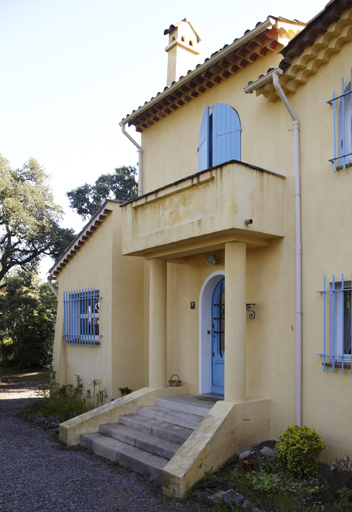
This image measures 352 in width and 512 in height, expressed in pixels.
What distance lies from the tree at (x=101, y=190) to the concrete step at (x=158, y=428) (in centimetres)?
2225

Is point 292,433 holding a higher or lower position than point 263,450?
higher

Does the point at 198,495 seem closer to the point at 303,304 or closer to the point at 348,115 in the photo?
the point at 303,304

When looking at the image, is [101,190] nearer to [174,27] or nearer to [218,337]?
[174,27]

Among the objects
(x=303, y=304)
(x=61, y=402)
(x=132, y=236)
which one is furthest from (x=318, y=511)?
(x=61, y=402)

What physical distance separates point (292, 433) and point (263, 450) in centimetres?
75

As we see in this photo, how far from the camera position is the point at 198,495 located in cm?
583

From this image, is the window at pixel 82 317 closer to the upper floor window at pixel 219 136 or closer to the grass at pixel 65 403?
the grass at pixel 65 403

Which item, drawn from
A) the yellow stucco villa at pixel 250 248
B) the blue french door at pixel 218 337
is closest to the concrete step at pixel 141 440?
the yellow stucco villa at pixel 250 248

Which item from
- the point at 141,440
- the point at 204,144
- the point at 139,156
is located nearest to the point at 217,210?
the point at 204,144

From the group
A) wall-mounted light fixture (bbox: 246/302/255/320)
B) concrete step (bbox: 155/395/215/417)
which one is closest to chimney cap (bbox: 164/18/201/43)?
wall-mounted light fixture (bbox: 246/302/255/320)

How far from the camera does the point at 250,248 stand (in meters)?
8.12

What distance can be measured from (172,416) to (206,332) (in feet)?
6.22

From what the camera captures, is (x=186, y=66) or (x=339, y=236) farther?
(x=186, y=66)

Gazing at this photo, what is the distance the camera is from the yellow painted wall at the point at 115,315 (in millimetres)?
10695
